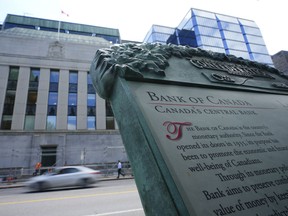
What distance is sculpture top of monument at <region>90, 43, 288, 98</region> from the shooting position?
187 cm

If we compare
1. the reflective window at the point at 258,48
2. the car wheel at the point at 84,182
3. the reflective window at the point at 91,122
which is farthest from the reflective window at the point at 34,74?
the reflective window at the point at 258,48

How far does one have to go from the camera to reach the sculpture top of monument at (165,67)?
1.87 m

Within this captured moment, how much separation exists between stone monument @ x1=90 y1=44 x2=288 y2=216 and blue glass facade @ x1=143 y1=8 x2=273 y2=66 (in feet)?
102

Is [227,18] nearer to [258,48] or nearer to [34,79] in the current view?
[258,48]

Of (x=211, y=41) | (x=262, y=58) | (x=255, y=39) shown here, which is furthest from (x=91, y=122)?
(x=255, y=39)

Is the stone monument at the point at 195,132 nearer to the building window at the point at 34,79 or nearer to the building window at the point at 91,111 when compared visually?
the building window at the point at 91,111

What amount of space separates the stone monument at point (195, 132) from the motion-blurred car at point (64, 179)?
9512mm

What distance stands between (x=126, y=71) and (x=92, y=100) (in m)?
20.2

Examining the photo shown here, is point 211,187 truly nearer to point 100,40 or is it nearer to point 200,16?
point 100,40

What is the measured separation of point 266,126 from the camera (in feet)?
6.00

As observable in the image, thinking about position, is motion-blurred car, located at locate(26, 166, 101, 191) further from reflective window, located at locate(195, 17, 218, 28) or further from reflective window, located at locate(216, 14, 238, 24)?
reflective window, located at locate(216, 14, 238, 24)

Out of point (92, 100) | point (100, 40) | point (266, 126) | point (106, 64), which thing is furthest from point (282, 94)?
point (100, 40)

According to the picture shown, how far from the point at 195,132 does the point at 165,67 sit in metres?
0.94

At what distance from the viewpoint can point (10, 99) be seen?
18.7 metres
